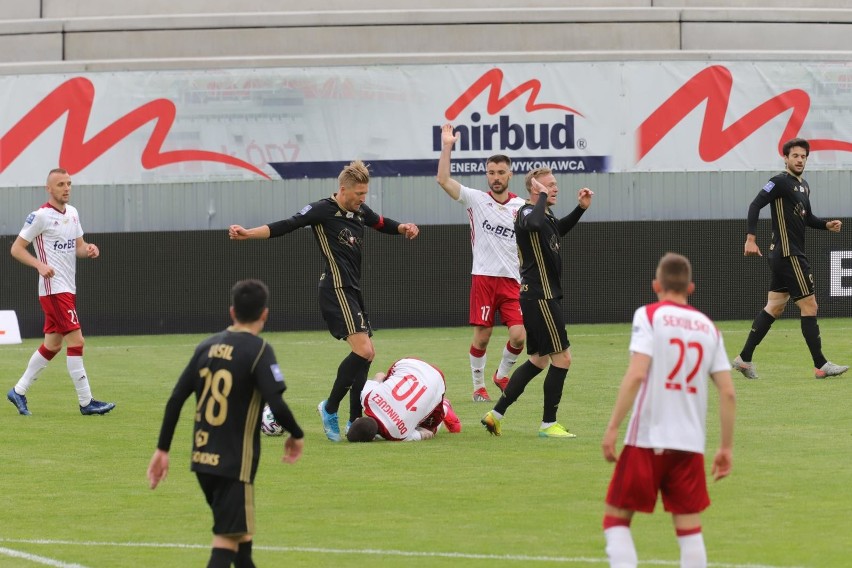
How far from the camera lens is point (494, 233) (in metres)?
14.9

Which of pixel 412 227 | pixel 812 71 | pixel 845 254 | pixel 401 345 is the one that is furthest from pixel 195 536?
pixel 812 71

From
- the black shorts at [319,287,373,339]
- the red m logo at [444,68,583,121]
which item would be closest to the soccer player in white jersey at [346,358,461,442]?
the black shorts at [319,287,373,339]

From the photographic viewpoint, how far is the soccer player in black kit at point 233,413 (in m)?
6.54

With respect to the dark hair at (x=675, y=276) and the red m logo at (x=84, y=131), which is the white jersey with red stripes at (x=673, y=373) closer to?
the dark hair at (x=675, y=276)

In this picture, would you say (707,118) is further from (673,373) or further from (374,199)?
(673,373)

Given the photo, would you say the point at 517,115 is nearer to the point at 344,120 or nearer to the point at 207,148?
the point at 344,120

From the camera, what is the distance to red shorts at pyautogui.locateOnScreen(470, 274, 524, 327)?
14891mm

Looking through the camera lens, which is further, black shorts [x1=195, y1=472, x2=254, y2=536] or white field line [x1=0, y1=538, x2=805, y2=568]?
white field line [x1=0, y1=538, x2=805, y2=568]

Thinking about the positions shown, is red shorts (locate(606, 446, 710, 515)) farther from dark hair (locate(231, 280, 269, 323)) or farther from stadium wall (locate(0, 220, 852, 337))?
stadium wall (locate(0, 220, 852, 337))

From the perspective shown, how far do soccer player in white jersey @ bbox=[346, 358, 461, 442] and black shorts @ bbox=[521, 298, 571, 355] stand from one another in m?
0.90

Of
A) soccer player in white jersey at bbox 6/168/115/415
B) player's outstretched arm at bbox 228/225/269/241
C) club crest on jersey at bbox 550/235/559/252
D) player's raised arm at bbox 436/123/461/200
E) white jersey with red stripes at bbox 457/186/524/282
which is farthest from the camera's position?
white jersey with red stripes at bbox 457/186/524/282

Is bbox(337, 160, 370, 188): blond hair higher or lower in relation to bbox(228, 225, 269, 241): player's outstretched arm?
higher

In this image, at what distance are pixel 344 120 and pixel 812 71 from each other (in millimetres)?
8268

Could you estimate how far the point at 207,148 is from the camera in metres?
26.6
